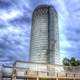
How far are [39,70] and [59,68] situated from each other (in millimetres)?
2702

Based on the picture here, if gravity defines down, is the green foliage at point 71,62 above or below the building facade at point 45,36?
below

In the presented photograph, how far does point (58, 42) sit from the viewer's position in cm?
3444

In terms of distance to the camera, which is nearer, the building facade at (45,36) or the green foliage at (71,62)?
the building facade at (45,36)

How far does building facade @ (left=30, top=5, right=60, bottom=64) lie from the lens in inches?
1252

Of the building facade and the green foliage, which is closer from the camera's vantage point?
the building facade

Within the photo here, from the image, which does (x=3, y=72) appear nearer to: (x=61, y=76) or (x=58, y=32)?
(x=61, y=76)

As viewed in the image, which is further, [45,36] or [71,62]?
[71,62]

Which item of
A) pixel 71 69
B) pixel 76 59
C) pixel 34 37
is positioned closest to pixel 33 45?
pixel 34 37

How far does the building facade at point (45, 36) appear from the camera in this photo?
3181cm

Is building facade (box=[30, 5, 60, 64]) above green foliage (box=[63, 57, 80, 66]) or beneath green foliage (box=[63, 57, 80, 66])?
above

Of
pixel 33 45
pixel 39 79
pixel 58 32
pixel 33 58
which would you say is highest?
pixel 58 32

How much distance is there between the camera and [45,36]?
3291 cm

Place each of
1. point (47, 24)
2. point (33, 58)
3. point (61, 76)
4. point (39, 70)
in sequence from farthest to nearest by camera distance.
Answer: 1. point (47, 24)
2. point (33, 58)
3. point (39, 70)
4. point (61, 76)

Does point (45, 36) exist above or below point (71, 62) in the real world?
above
